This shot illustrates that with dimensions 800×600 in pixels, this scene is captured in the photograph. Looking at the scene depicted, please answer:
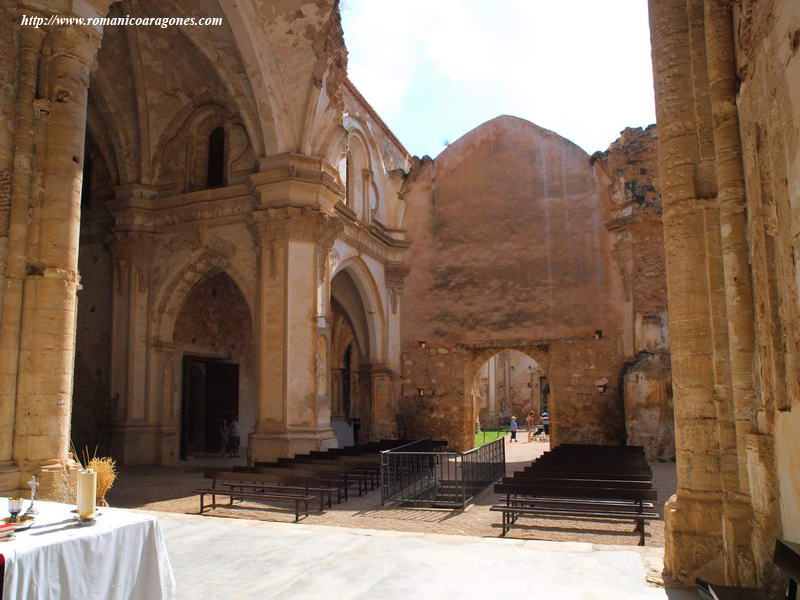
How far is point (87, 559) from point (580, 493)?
6.11 metres

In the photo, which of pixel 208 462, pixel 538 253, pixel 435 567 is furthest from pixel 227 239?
pixel 435 567

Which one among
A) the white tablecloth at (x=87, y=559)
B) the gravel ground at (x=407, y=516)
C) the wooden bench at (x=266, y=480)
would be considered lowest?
the gravel ground at (x=407, y=516)

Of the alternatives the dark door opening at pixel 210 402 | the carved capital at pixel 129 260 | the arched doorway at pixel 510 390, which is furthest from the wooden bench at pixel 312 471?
the arched doorway at pixel 510 390

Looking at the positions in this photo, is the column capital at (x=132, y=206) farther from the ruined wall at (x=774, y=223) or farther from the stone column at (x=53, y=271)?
the ruined wall at (x=774, y=223)

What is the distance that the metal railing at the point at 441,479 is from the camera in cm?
1052

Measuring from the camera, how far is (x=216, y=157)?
16.3 metres

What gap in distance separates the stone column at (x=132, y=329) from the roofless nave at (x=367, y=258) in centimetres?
6

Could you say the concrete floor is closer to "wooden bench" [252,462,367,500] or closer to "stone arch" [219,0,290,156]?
"wooden bench" [252,462,367,500]

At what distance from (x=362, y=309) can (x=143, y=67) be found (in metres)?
8.67

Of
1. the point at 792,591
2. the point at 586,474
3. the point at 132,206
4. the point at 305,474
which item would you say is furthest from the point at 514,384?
the point at 792,591

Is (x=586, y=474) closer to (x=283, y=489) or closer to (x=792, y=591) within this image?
(x=283, y=489)

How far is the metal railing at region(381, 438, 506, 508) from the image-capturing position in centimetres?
1052

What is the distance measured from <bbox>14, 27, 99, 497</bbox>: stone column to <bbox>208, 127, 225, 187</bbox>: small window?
7801mm

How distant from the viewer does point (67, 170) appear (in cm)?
809
